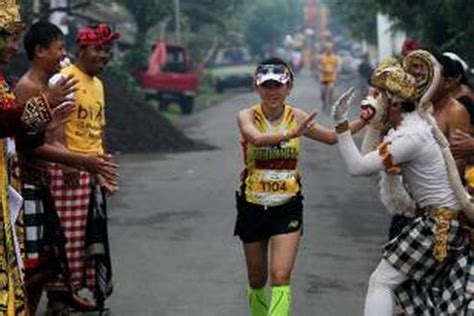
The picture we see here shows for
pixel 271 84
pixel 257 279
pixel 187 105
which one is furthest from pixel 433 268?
pixel 187 105

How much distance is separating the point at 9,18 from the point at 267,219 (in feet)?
8.28

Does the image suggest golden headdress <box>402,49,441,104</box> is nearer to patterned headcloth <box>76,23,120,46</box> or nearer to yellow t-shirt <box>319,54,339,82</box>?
patterned headcloth <box>76,23,120,46</box>

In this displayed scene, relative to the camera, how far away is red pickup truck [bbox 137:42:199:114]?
1393 inches

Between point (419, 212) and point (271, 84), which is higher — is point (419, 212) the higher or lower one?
the lower one

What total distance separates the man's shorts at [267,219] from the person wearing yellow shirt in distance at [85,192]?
1127 millimetres

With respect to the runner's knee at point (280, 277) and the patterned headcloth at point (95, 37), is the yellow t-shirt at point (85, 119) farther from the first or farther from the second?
the runner's knee at point (280, 277)

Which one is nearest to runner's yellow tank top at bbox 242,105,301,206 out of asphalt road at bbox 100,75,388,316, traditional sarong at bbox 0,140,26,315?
asphalt road at bbox 100,75,388,316

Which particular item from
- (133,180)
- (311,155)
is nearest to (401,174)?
(133,180)

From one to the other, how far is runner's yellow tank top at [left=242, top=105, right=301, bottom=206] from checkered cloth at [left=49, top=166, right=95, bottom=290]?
134 cm

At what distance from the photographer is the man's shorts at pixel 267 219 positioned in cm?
786

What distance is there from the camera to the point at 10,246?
5.95m

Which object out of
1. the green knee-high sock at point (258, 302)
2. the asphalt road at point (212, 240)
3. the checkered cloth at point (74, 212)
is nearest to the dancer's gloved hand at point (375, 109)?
the green knee-high sock at point (258, 302)

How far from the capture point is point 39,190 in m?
7.88

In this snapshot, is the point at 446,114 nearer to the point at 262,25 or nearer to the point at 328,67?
the point at 328,67
